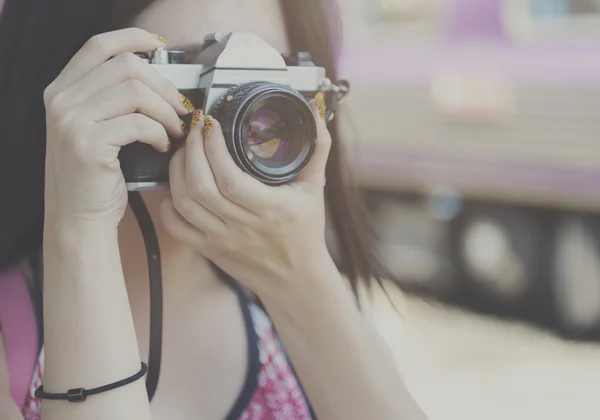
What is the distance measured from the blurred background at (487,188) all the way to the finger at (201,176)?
4.33 ft

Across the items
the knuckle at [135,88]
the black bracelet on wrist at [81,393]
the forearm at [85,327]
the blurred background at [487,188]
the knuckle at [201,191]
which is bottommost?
the blurred background at [487,188]

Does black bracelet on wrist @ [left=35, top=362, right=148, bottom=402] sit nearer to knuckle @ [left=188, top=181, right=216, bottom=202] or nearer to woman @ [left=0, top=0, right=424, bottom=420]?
woman @ [left=0, top=0, right=424, bottom=420]

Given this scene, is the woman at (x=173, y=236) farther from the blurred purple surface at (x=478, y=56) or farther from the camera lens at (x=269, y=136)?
the blurred purple surface at (x=478, y=56)

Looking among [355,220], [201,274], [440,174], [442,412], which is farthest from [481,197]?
[201,274]

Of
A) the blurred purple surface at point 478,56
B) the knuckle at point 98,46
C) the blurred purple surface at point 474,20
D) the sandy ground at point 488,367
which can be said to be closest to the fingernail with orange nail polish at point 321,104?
the knuckle at point 98,46

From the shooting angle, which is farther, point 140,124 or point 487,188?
point 487,188

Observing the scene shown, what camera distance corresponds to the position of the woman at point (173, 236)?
0.62 metres

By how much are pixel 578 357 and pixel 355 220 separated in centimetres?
136

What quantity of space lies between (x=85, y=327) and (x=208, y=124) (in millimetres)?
211

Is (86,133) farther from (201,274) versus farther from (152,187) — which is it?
(201,274)

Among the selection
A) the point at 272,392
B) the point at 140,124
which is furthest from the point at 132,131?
the point at 272,392

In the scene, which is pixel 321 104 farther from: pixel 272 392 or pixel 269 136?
pixel 272 392

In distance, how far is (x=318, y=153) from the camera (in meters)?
0.71

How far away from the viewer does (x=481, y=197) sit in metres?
2.24
